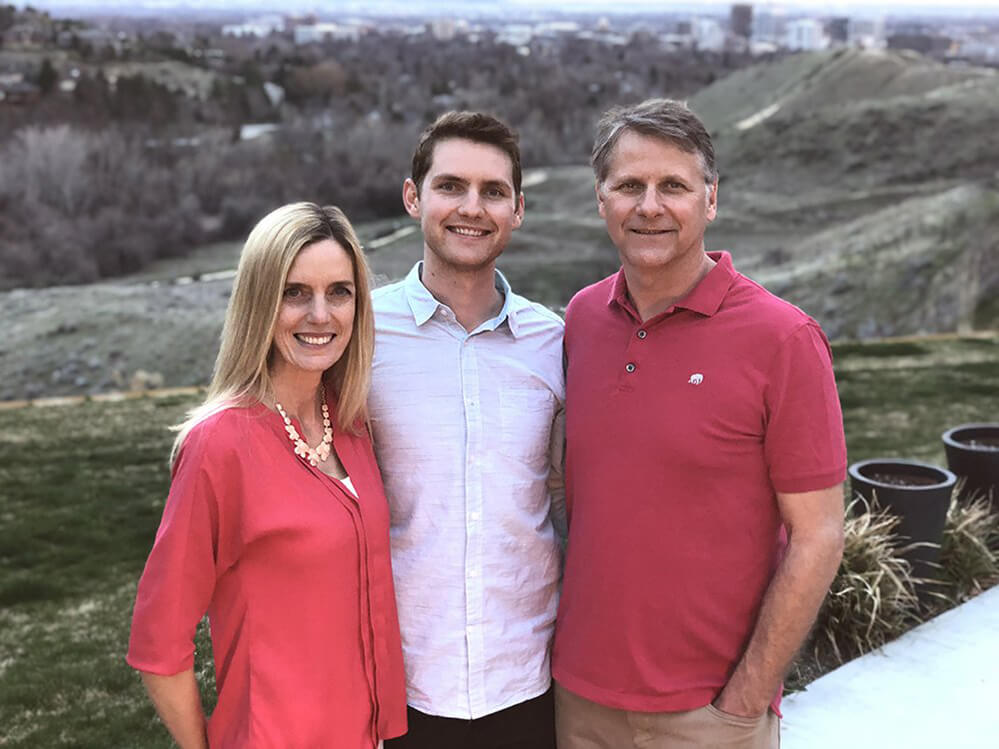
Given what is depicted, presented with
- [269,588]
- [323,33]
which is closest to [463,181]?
[269,588]

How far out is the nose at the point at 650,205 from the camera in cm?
244

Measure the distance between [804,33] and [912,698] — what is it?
7461 cm

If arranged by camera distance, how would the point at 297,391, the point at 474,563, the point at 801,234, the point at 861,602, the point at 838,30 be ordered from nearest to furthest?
the point at 297,391 → the point at 474,563 → the point at 861,602 → the point at 801,234 → the point at 838,30

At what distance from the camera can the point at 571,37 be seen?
227 feet

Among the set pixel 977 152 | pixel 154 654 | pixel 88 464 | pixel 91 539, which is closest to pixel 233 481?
pixel 154 654

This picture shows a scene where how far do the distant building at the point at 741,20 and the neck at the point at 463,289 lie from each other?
240 ft

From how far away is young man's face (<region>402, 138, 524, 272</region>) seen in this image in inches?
106

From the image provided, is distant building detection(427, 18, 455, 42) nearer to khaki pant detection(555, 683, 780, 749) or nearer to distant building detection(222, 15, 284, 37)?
distant building detection(222, 15, 284, 37)

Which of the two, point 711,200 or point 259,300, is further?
point 711,200

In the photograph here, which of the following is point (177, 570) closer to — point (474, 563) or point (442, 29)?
point (474, 563)

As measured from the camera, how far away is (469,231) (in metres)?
2.71

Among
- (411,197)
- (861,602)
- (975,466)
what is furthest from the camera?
(975,466)

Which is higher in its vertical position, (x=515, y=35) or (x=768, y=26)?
(x=768, y=26)

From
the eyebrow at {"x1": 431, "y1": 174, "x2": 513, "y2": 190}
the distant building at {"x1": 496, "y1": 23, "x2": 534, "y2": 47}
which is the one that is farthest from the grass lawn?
the distant building at {"x1": 496, "y1": 23, "x2": 534, "y2": 47}
